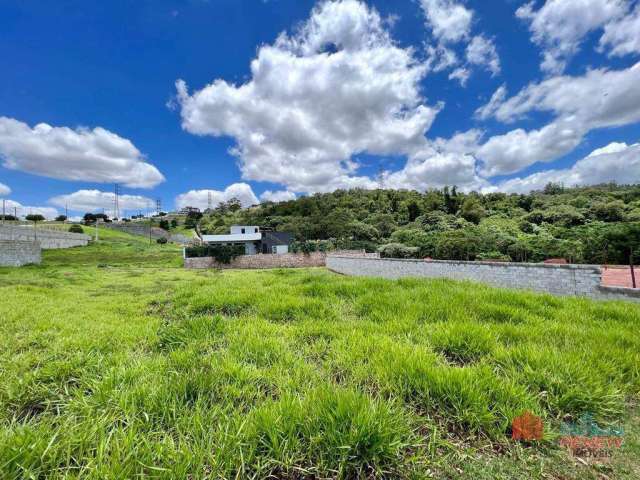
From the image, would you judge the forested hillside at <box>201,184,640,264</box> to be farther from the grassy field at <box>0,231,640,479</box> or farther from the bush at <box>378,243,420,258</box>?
the grassy field at <box>0,231,640,479</box>

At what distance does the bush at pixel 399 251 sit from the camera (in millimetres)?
21688

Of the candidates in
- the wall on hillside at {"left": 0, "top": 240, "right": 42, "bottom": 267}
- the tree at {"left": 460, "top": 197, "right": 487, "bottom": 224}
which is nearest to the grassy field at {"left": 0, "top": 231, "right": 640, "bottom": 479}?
the wall on hillside at {"left": 0, "top": 240, "right": 42, "bottom": 267}

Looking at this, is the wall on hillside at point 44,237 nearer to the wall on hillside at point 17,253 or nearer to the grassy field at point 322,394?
the wall on hillside at point 17,253

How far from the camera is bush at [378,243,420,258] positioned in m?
21.7

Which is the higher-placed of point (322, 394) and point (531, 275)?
point (322, 394)

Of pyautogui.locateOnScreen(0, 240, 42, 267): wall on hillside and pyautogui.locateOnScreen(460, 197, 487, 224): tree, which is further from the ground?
pyautogui.locateOnScreen(460, 197, 487, 224): tree

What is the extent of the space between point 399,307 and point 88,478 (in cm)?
322

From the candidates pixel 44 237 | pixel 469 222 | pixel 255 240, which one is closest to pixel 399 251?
pixel 255 240

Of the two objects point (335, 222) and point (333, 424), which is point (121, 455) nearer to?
point (333, 424)

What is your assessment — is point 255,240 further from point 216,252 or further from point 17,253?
point 17,253

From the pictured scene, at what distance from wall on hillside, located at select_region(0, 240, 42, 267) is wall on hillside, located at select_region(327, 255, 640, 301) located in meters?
24.1

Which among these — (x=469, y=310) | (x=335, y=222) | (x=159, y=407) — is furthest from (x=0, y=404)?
(x=335, y=222)

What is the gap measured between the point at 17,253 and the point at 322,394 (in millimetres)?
25495

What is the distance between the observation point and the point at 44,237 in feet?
90.1
